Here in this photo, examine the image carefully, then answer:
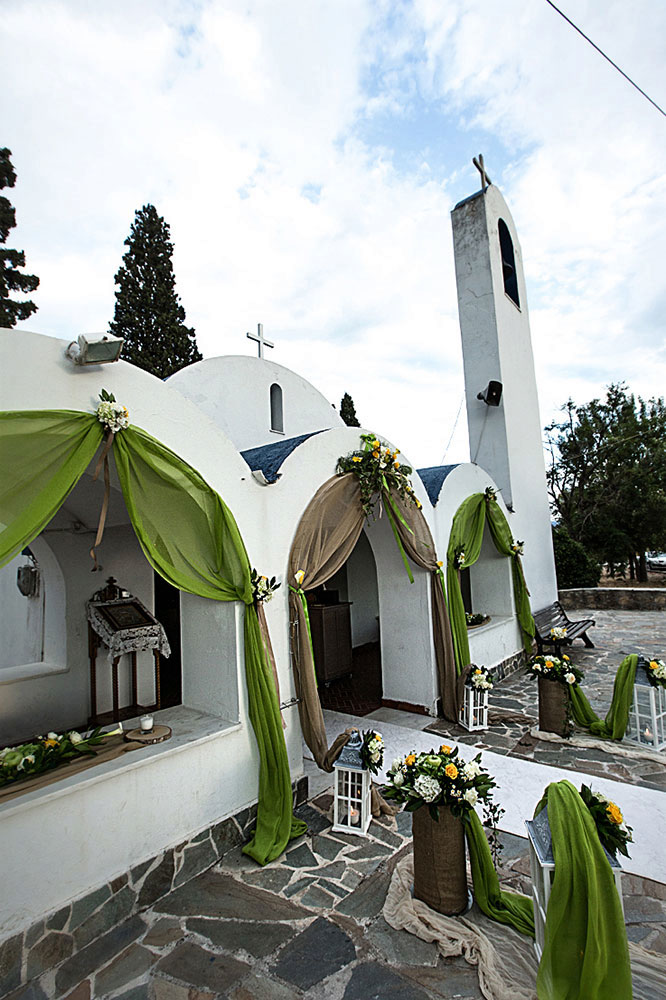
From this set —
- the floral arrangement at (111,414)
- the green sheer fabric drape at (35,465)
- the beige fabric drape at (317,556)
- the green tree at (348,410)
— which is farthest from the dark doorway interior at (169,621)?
the green tree at (348,410)

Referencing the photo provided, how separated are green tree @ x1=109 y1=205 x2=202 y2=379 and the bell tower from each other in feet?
26.5

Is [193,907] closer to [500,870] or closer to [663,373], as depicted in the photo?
[500,870]

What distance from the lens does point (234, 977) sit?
279cm

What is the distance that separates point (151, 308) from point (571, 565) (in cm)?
1536

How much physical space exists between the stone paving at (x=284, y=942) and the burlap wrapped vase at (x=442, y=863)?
11.2 inches

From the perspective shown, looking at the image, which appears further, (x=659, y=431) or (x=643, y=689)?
(x=659, y=431)

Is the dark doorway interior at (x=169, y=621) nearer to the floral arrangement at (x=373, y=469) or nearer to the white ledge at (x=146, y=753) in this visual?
the white ledge at (x=146, y=753)

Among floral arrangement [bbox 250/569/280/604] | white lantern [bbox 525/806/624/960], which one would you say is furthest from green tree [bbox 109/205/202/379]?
white lantern [bbox 525/806/624/960]

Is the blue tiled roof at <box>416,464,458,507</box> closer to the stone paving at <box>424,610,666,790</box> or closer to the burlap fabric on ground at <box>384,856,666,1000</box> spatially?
the stone paving at <box>424,610,666,790</box>

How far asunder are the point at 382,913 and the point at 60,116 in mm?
7997

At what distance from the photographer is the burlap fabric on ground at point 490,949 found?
2.61m

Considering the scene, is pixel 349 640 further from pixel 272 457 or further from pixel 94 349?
pixel 94 349

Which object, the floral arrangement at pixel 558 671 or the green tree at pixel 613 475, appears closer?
the floral arrangement at pixel 558 671

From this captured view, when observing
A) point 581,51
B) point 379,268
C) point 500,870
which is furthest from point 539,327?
point 500,870
